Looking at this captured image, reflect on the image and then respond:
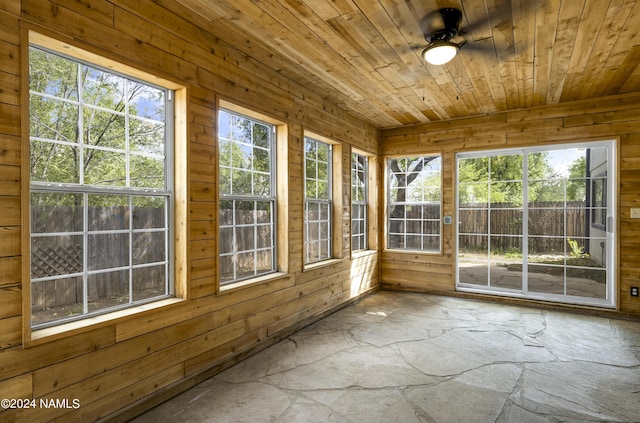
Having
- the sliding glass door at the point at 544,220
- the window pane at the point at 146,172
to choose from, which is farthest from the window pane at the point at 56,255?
the sliding glass door at the point at 544,220

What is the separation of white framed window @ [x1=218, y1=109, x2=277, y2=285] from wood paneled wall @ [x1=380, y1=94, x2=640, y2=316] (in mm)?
2823

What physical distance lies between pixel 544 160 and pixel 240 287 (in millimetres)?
4569

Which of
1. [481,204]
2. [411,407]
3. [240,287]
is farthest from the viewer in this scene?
[481,204]

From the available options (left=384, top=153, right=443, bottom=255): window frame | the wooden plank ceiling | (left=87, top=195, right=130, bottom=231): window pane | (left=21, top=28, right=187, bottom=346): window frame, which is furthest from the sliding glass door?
(left=87, top=195, right=130, bottom=231): window pane

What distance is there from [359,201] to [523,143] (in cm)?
247

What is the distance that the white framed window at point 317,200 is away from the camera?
4379 millimetres

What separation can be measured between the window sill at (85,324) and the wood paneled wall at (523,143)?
417 centimetres

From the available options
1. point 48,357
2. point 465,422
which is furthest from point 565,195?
point 48,357

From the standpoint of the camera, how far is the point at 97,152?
2.23m

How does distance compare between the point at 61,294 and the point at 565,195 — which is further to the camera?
the point at 565,195

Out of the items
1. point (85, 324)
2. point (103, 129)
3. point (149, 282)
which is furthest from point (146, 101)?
point (85, 324)

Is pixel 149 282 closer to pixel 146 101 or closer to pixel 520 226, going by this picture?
pixel 146 101

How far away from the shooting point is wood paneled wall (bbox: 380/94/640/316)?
428cm

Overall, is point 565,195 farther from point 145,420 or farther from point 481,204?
point 145,420
